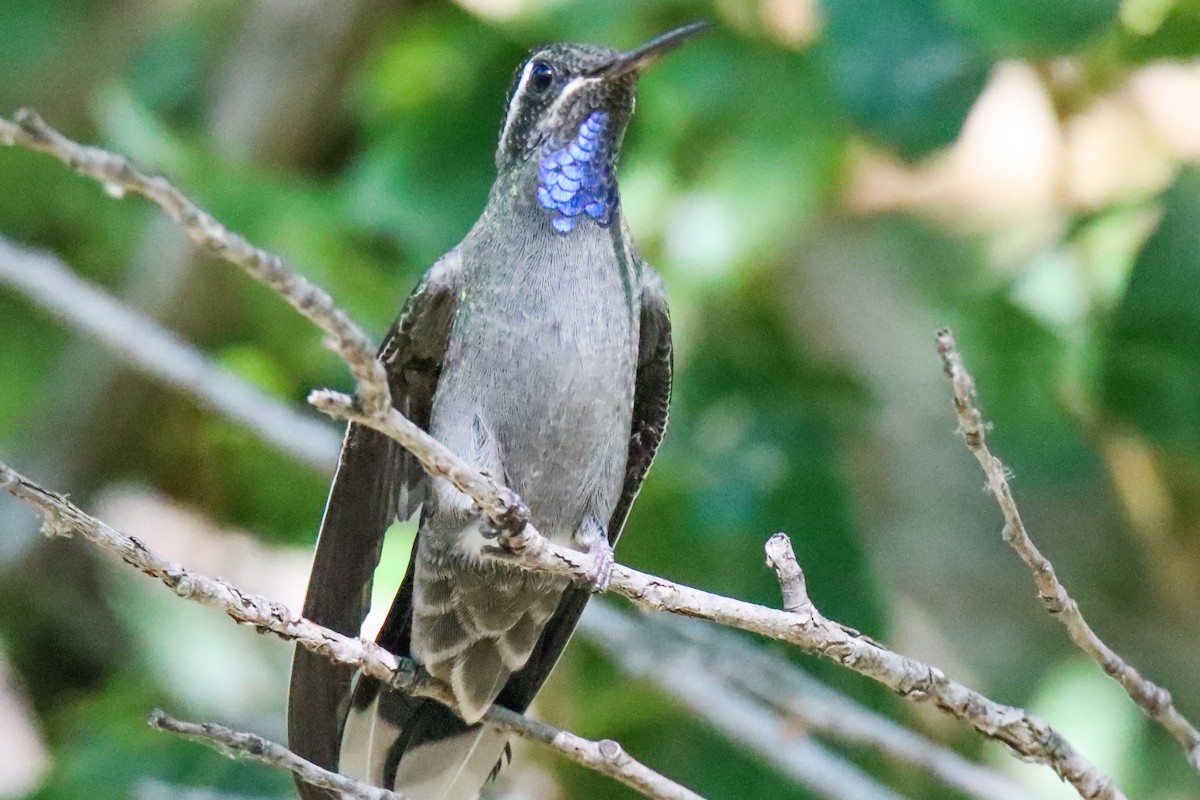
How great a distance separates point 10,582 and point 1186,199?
11.5 ft

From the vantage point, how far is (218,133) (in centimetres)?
474

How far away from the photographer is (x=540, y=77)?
291 cm

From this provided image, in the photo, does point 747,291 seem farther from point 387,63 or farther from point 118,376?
point 118,376

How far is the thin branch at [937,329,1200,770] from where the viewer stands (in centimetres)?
172

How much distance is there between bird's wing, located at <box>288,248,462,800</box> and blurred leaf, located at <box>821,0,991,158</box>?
40.7 inches

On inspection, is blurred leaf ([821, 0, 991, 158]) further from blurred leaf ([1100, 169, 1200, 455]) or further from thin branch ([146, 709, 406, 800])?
thin branch ([146, 709, 406, 800])

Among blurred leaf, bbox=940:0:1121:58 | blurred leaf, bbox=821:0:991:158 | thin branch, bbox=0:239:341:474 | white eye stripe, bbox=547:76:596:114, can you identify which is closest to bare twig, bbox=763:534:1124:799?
white eye stripe, bbox=547:76:596:114

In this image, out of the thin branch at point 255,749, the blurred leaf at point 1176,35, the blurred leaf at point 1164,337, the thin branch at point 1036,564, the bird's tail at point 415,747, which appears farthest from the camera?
the blurred leaf at point 1164,337

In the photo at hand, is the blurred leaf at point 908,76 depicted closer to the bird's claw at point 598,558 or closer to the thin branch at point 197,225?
the bird's claw at point 598,558

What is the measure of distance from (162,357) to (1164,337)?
2268 millimetres

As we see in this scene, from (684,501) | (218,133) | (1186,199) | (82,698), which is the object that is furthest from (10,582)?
(1186,199)

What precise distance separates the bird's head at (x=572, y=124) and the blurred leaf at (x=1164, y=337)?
1.16 meters

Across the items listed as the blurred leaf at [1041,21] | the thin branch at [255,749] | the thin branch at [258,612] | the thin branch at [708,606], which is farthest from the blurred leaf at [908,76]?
the thin branch at [255,749]

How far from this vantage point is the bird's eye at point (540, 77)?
290cm
